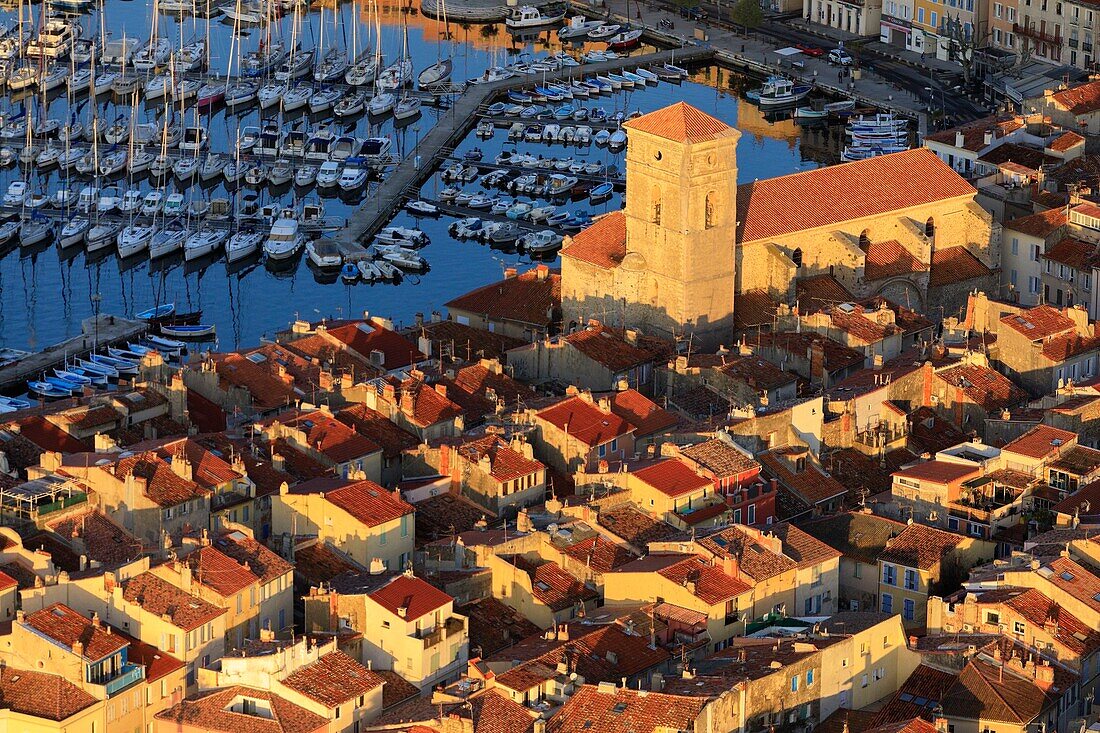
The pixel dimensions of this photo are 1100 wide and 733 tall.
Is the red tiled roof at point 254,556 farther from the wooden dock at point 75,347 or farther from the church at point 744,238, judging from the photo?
the wooden dock at point 75,347

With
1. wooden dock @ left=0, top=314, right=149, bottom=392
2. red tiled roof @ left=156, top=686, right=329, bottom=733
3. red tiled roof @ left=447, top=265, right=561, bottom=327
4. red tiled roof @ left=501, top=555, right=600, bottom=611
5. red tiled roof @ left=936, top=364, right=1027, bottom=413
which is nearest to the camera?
red tiled roof @ left=156, top=686, right=329, bottom=733

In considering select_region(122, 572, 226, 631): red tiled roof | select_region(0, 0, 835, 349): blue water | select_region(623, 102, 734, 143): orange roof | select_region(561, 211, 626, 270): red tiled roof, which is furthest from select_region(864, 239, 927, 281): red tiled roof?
select_region(122, 572, 226, 631): red tiled roof

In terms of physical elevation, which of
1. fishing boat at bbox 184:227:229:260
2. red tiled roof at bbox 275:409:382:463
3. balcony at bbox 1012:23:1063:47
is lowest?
fishing boat at bbox 184:227:229:260

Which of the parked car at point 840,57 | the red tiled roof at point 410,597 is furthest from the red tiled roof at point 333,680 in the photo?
the parked car at point 840,57

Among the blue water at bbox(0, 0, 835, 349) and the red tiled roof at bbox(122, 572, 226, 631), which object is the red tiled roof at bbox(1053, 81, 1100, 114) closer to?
the blue water at bbox(0, 0, 835, 349)

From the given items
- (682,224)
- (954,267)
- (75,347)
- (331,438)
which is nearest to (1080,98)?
(954,267)

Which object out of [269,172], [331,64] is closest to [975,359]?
[269,172]
